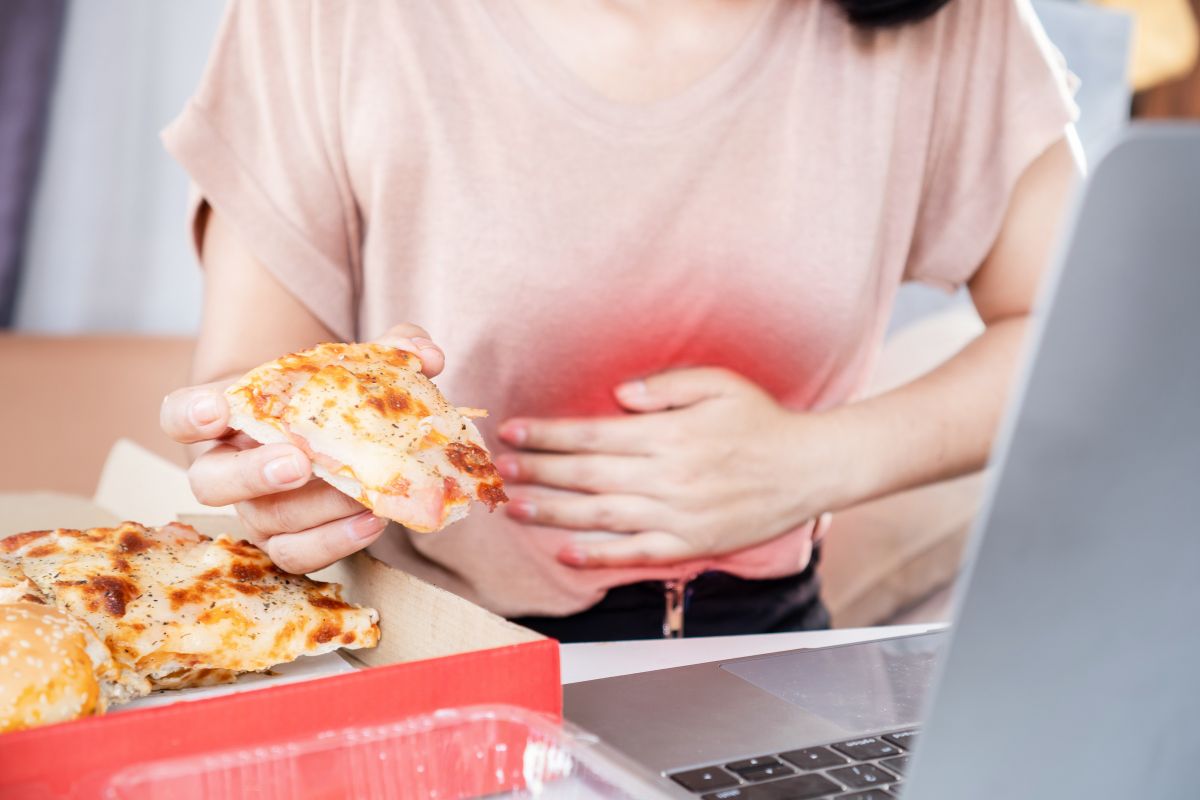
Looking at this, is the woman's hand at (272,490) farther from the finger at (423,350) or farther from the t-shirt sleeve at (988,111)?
the t-shirt sleeve at (988,111)

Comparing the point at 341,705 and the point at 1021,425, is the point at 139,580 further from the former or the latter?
the point at 1021,425

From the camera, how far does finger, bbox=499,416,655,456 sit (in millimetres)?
1051

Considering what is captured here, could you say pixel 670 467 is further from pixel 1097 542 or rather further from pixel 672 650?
pixel 1097 542

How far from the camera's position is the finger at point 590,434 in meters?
1.05

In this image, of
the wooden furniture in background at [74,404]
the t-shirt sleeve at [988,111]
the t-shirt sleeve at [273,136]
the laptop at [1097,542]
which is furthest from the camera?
the wooden furniture in background at [74,404]

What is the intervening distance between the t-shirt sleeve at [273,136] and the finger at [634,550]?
0.33 meters

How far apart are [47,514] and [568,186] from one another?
58 centimetres

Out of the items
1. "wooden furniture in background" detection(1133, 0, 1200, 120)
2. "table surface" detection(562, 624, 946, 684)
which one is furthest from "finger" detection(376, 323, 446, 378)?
"wooden furniture in background" detection(1133, 0, 1200, 120)

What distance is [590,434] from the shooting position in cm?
105

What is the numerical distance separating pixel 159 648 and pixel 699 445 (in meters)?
0.53

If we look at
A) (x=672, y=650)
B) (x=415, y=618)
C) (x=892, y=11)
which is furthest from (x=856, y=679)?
(x=892, y=11)

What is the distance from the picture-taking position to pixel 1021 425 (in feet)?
0.94

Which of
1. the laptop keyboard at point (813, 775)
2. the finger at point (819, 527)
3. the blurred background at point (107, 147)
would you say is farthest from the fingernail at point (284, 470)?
the blurred background at point (107, 147)

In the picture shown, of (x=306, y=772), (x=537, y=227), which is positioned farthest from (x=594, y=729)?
(x=537, y=227)
